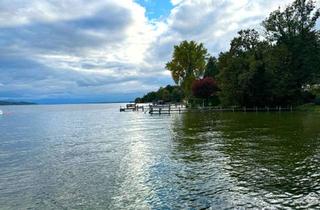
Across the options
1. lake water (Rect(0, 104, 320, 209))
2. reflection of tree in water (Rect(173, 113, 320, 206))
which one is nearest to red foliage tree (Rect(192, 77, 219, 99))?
reflection of tree in water (Rect(173, 113, 320, 206))

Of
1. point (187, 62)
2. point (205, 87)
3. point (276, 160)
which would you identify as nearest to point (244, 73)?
point (205, 87)


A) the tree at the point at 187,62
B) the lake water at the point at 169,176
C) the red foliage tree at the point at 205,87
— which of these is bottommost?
the lake water at the point at 169,176

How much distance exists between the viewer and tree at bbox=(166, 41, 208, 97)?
98188mm

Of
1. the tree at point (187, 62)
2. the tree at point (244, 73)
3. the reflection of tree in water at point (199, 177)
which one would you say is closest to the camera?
the reflection of tree in water at point (199, 177)

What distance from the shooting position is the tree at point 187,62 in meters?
98.2

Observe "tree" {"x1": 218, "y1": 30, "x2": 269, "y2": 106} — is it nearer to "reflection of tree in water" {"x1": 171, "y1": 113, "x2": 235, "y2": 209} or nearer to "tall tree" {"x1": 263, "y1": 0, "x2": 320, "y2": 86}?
"tall tree" {"x1": 263, "y1": 0, "x2": 320, "y2": 86}

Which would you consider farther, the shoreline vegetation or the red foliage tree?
the red foliage tree

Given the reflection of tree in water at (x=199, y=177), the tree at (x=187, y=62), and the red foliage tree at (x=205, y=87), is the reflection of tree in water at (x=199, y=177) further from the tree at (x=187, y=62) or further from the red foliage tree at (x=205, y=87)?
the tree at (x=187, y=62)

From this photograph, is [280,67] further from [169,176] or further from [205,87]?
[169,176]

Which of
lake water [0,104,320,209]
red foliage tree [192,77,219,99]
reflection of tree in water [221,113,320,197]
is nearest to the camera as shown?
lake water [0,104,320,209]

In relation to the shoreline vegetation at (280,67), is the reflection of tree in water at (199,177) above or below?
below

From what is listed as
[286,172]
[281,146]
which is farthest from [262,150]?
[286,172]

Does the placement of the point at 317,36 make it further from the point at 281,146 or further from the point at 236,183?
the point at 236,183

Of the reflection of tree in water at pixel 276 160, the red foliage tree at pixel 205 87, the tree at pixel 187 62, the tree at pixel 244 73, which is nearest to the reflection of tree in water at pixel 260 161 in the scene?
the reflection of tree in water at pixel 276 160
